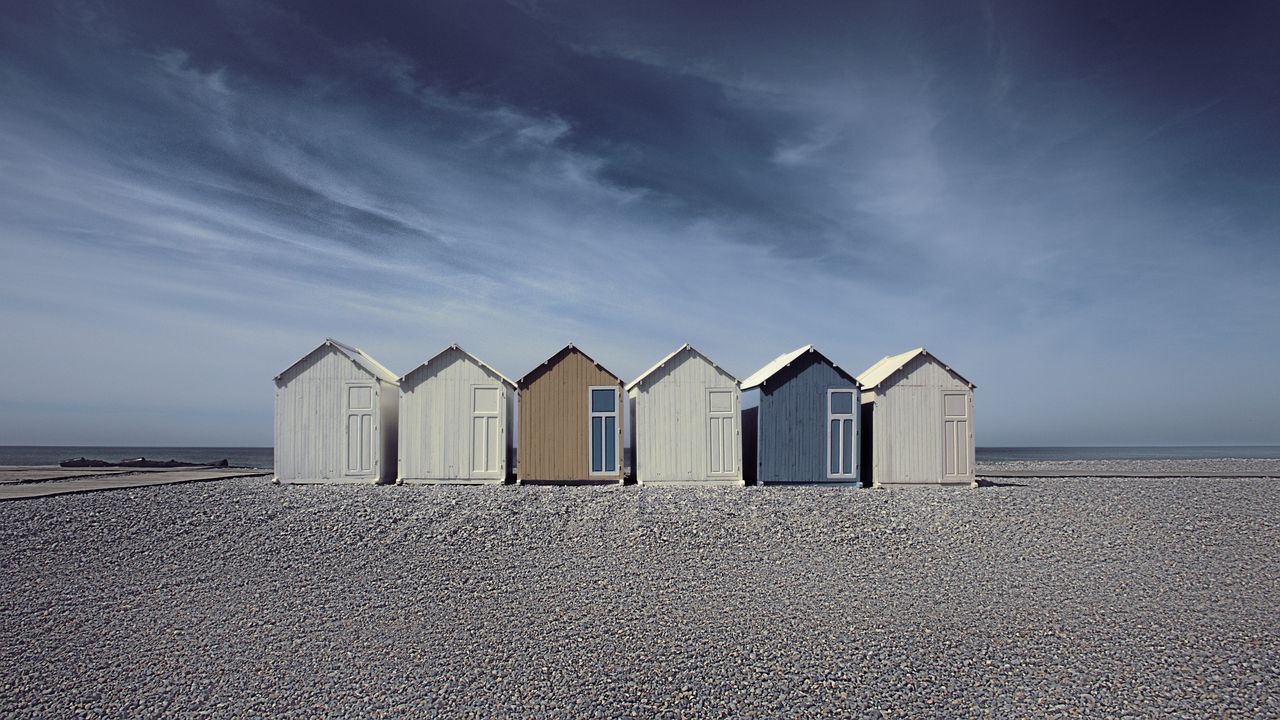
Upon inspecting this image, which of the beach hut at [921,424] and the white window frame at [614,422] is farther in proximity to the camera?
the beach hut at [921,424]

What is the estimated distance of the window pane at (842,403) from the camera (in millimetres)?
20547

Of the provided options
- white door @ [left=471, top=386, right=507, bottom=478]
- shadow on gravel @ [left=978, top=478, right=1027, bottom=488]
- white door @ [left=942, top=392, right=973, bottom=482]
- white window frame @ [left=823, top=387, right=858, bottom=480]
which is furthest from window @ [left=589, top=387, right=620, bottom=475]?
shadow on gravel @ [left=978, top=478, right=1027, bottom=488]

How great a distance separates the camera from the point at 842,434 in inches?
805

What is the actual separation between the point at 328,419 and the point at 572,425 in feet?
22.0

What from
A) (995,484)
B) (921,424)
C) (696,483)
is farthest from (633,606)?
(995,484)

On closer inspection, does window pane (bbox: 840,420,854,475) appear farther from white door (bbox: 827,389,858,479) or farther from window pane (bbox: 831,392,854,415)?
window pane (bbox: 831,392,854,415)

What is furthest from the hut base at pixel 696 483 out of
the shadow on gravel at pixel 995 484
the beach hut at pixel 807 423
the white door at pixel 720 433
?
the shadow on gravel at pixel 995 484

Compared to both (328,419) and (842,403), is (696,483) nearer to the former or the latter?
(842,403)

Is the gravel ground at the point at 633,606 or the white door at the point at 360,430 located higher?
the white door at the point at 360,430

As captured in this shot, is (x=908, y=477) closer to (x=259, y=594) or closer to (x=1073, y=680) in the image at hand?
(x=1073, y=680)

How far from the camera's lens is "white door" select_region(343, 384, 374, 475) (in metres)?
20.9

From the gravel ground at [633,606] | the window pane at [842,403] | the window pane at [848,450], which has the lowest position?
the gravel ground at [633,606]

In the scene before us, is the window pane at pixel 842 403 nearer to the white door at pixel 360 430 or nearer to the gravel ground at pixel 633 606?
the gravel ground at pixel 633 606

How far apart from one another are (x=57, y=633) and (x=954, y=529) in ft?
49.5
